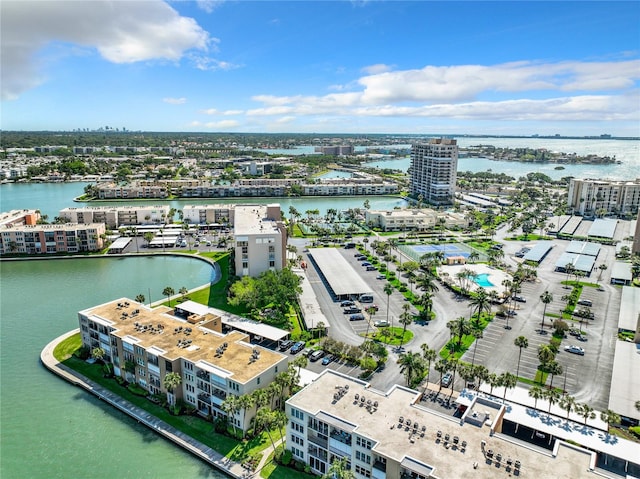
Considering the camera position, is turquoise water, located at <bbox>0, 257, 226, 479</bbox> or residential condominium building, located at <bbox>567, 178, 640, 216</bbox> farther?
residential condominium building, located at <bbox>567, 178, 640, 216</bbox>

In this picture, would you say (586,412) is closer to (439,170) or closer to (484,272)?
(484,272)

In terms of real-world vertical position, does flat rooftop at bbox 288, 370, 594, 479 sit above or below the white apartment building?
below

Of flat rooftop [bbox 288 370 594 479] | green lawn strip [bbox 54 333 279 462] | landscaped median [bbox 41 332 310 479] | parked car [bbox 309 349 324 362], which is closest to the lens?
flat rooftop [bbox 288 370 594 479]

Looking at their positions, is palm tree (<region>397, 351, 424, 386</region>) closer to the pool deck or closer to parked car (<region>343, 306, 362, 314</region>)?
parked car (<region>343, 306, 362, 314</region>)

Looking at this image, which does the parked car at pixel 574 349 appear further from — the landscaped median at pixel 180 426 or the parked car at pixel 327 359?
the landscaped median at pixel 180 426

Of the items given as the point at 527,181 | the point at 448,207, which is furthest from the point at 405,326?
the point at 527,181

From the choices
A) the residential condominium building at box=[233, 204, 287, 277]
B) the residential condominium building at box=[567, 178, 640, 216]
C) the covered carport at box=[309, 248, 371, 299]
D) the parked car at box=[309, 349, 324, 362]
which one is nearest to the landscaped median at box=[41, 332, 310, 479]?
the parked car at box=[309, 349, 324, 362]

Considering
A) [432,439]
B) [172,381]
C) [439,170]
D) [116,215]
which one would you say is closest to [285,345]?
[172,381]
